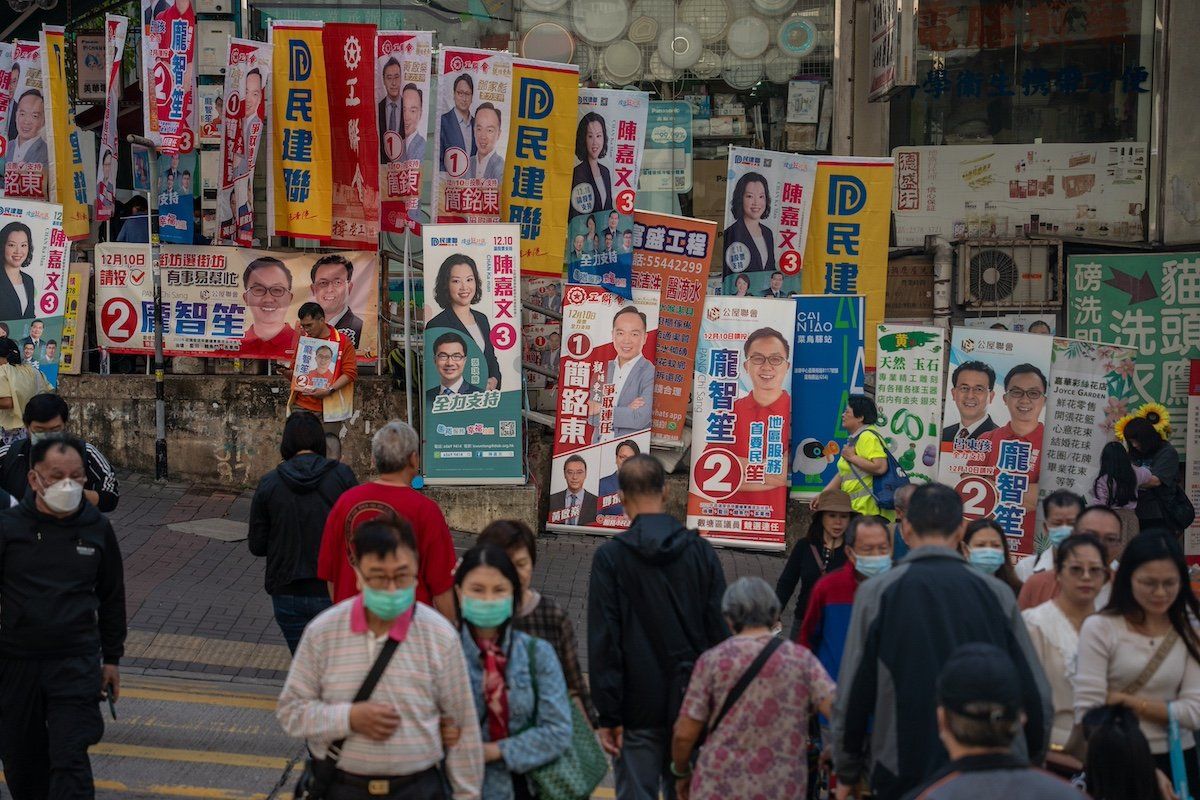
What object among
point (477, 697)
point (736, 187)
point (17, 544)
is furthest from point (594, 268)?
point (477, 697)

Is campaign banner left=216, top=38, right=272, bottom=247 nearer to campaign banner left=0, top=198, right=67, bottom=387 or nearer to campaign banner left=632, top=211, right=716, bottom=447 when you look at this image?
campaign banner left=0, top=198, right=67, bottom=387

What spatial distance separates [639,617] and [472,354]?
657 centimetres

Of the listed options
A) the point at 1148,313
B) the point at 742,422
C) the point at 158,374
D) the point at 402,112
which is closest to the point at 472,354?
the point at 402,112

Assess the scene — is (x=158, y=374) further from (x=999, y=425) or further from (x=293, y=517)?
(x=999, y=425)

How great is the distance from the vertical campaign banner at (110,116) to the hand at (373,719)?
10.4m

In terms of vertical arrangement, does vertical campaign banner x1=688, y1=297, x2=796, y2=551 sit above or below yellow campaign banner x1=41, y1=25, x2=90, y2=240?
below

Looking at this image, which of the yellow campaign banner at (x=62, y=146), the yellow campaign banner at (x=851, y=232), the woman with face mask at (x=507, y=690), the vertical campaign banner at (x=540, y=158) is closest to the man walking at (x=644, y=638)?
the woman with face mask at (x=507, y=690)

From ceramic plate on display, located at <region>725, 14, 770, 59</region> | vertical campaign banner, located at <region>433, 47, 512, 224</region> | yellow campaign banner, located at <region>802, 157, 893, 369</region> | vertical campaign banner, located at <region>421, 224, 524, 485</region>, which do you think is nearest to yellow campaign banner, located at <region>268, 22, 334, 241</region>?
vertical campaign banner, located at <region>433, 47, 512, 224</region>

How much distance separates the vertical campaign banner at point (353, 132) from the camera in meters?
12.2

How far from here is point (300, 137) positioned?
489 inches

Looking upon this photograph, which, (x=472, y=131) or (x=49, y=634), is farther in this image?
(x=472, y=131)

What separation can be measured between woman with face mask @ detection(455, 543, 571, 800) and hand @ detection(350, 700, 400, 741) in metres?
0.42

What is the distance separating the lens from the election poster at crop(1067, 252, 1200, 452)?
1473 centimetres

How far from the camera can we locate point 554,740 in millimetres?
4523
